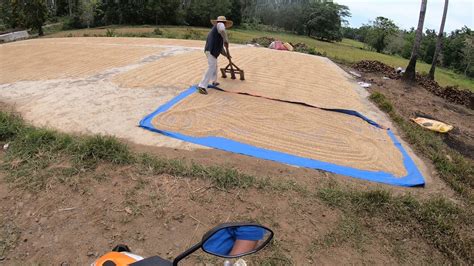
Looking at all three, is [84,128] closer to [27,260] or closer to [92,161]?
[92,161]

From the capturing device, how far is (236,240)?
47.5 inches

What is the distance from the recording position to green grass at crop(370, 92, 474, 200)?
387cm

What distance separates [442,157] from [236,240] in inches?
171

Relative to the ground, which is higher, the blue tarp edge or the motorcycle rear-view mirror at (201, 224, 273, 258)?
the motorcycle rear-view mirror at (201, 224, 273, 258)

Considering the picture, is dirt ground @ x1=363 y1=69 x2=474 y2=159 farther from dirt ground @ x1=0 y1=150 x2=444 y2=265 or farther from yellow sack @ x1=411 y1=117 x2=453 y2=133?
dirt ground @ x1=0 y1=150 x2=444 y2=265

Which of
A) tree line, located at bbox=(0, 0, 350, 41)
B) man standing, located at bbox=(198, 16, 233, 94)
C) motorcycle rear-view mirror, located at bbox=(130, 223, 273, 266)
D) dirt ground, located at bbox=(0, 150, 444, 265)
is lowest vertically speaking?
dirt ground, located at bbox=(0, 150, 444, 265)

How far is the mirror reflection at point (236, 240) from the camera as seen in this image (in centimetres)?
115

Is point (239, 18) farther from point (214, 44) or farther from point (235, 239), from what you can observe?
point (235, 239)

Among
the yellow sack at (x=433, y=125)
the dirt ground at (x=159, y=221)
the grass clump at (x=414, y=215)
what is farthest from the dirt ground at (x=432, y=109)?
the dirt ground at (x=159, y=221)

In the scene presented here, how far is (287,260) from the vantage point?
2443 mm

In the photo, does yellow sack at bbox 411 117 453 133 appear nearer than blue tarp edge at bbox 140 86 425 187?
No

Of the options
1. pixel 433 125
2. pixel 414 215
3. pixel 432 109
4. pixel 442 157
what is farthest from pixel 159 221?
pixel 432 109

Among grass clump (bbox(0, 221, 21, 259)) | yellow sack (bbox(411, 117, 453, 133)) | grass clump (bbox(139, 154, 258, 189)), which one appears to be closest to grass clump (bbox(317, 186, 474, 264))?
grass clump (bbox(139, 154, 258, 189))

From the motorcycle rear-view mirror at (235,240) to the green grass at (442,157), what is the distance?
11.2 ft
